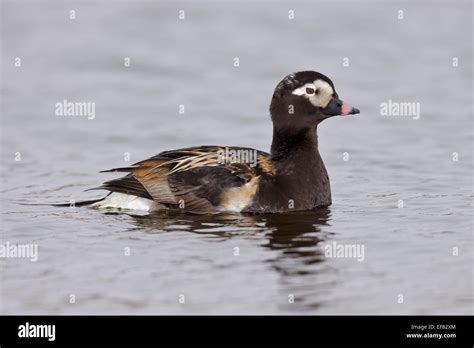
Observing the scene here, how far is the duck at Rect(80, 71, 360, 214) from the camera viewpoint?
14.0m

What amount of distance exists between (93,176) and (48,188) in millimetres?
940

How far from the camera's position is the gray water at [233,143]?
1117 centimetres

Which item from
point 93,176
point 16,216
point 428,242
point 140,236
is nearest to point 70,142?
point 93,176

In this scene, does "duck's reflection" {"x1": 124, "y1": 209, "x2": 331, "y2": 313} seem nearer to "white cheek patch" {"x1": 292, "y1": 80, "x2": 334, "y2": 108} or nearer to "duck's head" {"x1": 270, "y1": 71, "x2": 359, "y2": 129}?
"duck's head" {"x1": 270, "y1": 71, "x2": 359, "y2": 129}

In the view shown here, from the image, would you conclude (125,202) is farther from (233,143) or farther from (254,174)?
(233,143)

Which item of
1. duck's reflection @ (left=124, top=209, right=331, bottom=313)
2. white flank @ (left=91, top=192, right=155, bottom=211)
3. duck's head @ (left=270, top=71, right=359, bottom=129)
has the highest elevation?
duck's head @ (left=270, top=71, right=359, bottom=129)

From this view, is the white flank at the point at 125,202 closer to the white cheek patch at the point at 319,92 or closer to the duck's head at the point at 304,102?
the duck's head at the point at 304,102

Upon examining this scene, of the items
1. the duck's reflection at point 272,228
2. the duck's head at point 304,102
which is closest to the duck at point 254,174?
the duck's head at point 304,102

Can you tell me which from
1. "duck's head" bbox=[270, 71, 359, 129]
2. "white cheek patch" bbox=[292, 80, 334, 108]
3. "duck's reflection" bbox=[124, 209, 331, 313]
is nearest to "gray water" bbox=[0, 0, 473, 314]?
"duck's reflection" bbox=[124, 209, 331, 313]

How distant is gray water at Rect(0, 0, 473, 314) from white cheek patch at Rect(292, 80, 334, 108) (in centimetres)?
144

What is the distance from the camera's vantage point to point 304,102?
14.4 m

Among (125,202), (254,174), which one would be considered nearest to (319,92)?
(254,174)

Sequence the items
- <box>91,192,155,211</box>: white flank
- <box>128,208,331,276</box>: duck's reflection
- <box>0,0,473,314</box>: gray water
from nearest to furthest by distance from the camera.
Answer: <box>0,0,473,314</box>: gray water, <box>128,208,331,276</box>: duck's reflection, <box>91,192,155,211</box>: white flank

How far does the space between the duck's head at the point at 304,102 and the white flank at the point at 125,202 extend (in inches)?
80.6
